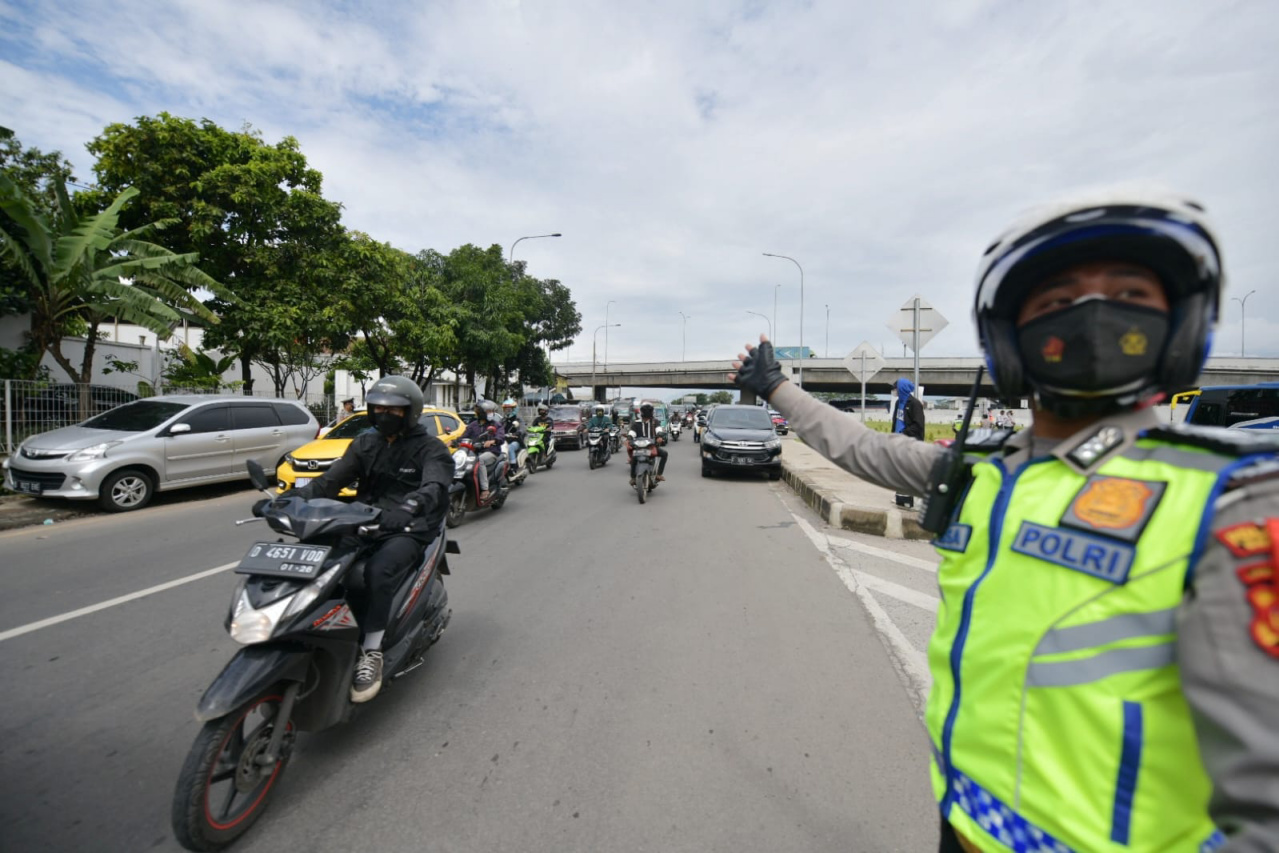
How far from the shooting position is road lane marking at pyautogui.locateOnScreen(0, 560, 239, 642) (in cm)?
429

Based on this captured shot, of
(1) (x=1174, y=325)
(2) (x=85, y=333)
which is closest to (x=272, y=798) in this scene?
(1) (x=1174, y=325)

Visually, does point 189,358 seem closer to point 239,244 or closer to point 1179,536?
point 239,244

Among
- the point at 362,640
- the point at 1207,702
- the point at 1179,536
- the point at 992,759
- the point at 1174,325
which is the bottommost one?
the point at 362,640

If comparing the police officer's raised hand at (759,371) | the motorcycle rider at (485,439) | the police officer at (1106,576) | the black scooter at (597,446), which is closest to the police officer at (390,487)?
the police officer's raised hand at (759,371)

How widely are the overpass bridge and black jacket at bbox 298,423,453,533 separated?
23.5 meters

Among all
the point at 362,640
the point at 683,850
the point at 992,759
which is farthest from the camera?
the point at 362,640

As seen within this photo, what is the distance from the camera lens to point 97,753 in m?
2.85

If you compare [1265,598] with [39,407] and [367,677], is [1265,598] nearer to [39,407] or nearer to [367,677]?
[367,677]

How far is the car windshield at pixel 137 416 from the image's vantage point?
9.30 m

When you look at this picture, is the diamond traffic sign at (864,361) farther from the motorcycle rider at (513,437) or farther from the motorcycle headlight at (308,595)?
the motorcycle headlight at (308,595)

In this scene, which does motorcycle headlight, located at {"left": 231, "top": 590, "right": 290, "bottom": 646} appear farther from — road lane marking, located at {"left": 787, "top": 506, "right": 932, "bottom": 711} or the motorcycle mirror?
road lane marking, located at {"left": 787, "top": 506, "right": 932, "bottom": 711}

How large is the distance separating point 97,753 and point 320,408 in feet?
59.3

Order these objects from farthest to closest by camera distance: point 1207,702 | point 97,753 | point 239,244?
point 239,244
point 97,753
point 1207,702

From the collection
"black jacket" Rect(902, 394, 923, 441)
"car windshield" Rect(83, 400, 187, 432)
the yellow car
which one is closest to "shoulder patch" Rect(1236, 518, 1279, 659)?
the yellow car
